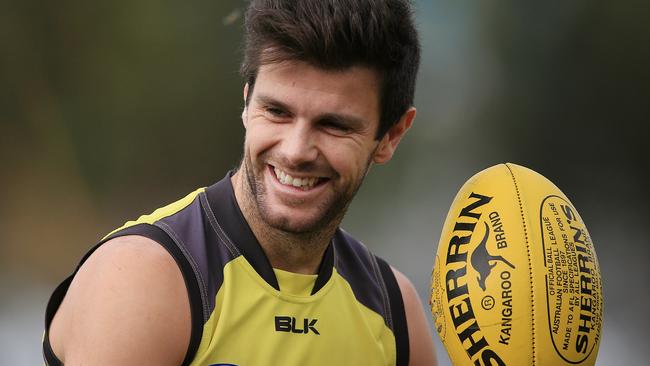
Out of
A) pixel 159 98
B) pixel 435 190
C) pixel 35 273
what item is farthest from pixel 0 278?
pixel 435 190

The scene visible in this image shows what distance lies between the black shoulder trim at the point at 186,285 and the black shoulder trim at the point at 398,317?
2.17ft

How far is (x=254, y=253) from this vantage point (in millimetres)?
2270

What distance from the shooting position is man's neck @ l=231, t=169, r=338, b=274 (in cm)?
230

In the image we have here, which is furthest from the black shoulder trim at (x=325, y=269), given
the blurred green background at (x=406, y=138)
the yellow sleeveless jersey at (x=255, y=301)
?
the blurred green background at (x=406, y=138)

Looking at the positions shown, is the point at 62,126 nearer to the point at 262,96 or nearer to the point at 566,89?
the point at 566,89

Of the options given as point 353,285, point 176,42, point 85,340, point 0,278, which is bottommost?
point 0,278

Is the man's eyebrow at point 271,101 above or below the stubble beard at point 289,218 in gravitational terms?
above

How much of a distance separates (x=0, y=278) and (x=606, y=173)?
3.59 metres

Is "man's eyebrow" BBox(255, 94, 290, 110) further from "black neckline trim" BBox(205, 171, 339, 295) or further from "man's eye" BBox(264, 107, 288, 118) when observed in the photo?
"black neckline trim" BBox(205, 171, 339, 295)

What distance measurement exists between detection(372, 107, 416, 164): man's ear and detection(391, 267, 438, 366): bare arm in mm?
413

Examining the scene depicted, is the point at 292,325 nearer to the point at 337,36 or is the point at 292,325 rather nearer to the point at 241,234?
the point at 241,234

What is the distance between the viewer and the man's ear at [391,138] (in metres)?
2.43

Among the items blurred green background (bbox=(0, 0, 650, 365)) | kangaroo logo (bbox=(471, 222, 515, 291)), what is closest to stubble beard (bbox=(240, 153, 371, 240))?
kangaroo logo (bbox=(471, 222, 515, 291))

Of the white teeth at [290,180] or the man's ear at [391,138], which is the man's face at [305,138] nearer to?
the white teeth at [290,180]
